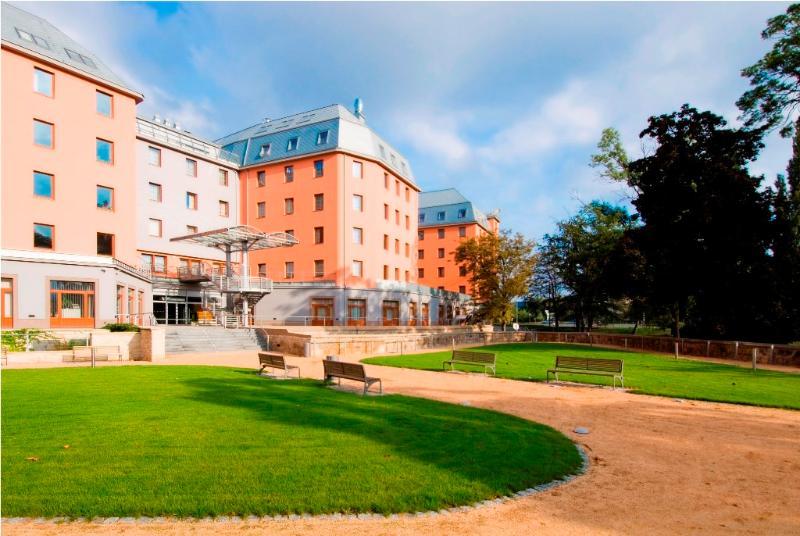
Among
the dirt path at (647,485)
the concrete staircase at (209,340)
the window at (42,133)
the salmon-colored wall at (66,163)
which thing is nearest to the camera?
the dirt path at (647,485)

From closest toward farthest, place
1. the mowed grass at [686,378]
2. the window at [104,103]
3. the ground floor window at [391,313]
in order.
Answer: the mowed grass at [686,378] → the window at [104,103] → the ground floor window at [391,313]

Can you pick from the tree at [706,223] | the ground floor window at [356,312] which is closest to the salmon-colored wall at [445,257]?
the ground floor window at [356,312]

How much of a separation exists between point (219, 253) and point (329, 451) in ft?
130

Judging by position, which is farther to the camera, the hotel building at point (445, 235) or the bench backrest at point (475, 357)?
the hotel building at point (445, 235)

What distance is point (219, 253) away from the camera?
42.5m

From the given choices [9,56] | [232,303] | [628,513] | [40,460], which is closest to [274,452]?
[40,460]

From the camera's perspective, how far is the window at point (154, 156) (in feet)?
121

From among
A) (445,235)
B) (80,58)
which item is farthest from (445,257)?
(80,58)

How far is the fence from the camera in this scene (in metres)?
20.6

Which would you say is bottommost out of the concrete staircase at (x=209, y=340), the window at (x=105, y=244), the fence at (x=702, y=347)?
the fence at (x=702, y=347)

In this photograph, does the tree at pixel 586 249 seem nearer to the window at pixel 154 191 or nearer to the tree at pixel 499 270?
the tree at pixel 499 270

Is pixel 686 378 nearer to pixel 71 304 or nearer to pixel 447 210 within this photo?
pixel 71 304

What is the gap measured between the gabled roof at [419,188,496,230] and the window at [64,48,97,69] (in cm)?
4425

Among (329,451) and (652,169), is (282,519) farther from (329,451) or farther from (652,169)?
(652,169)
